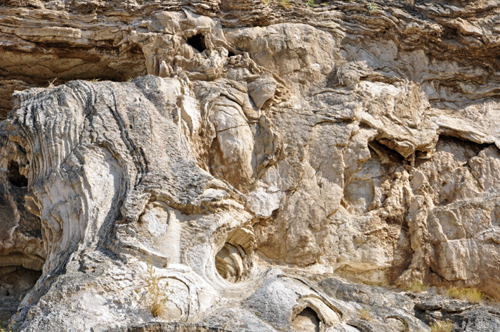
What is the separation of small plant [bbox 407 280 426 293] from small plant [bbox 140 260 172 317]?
4735 mm

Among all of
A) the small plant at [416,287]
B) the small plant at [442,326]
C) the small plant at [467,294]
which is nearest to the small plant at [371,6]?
the small plant at [416,287]

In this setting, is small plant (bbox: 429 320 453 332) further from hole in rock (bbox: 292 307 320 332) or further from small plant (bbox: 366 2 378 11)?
small plant (bbox: 366 2 378 11)

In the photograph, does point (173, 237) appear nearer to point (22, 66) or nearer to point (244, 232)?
point (244, 232)

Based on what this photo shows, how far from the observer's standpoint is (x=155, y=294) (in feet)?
18.5

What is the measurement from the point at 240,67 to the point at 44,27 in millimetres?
3443

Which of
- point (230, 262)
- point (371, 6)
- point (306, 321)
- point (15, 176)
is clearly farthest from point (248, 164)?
point (371, 6)

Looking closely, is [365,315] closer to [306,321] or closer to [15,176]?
[306,321]

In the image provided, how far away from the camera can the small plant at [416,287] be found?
890 cm

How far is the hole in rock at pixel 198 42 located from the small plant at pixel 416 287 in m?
5.44

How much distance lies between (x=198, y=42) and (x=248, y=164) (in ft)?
8.91

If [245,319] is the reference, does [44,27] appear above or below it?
above

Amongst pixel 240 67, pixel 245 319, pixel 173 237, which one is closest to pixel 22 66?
pixel 240 67

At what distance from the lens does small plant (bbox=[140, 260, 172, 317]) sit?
5551 millimetres

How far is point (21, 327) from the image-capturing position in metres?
5.50
